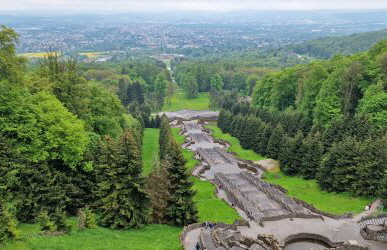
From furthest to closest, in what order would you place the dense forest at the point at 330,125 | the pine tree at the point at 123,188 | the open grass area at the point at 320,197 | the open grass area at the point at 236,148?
the open grass area at the point at 236,148, the dense forest at the point at 330,125, the open grass area at the point at 320,197, the pine tree at the point at 123,188

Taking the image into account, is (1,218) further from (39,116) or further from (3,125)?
(39,116)

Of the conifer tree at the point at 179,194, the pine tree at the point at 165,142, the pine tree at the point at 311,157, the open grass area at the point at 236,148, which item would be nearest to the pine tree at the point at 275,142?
the open grass area at the point at 236,148

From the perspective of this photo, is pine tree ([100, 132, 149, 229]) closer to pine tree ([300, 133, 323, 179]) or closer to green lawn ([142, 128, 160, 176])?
pine tree ([300, 133, 323, 179])

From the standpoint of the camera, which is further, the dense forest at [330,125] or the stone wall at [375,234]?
the dense forest at [330,125]

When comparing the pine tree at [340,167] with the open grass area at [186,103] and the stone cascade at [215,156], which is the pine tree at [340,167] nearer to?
the stone cascade at [215,156]

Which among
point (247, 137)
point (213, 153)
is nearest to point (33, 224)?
point (213, 153)

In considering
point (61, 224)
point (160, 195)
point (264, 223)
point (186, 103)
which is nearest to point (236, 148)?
point (264, 223)

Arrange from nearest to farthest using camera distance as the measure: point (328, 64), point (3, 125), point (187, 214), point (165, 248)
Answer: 1. point (165, 248)
2. point (3, 125)
3. point (187, 214)
4. point (328, 64)
